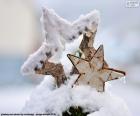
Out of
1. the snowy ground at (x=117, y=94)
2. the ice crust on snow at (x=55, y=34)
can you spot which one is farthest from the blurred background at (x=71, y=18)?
the ice crust on snow at (x=55, y=34)

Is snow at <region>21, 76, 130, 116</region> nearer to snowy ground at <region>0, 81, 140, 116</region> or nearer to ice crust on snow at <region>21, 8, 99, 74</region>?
ice crust on snow at <region>21, 8, 99, 74</region>

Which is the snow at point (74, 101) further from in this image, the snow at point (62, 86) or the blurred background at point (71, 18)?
the blurred background at point (71, 18)

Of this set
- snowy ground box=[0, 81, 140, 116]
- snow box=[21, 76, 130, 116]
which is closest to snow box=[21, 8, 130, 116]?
snow box=[21, 76, 130, 116]

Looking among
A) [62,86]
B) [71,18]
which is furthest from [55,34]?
[71,18]

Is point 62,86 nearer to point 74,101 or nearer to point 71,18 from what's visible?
point 74,101

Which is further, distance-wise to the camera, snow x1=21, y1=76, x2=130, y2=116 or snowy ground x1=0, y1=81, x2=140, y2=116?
snowy ground x1=0, y1=81, x2=140, y2=116

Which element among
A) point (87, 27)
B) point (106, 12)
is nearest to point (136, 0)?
point (106, 12)
